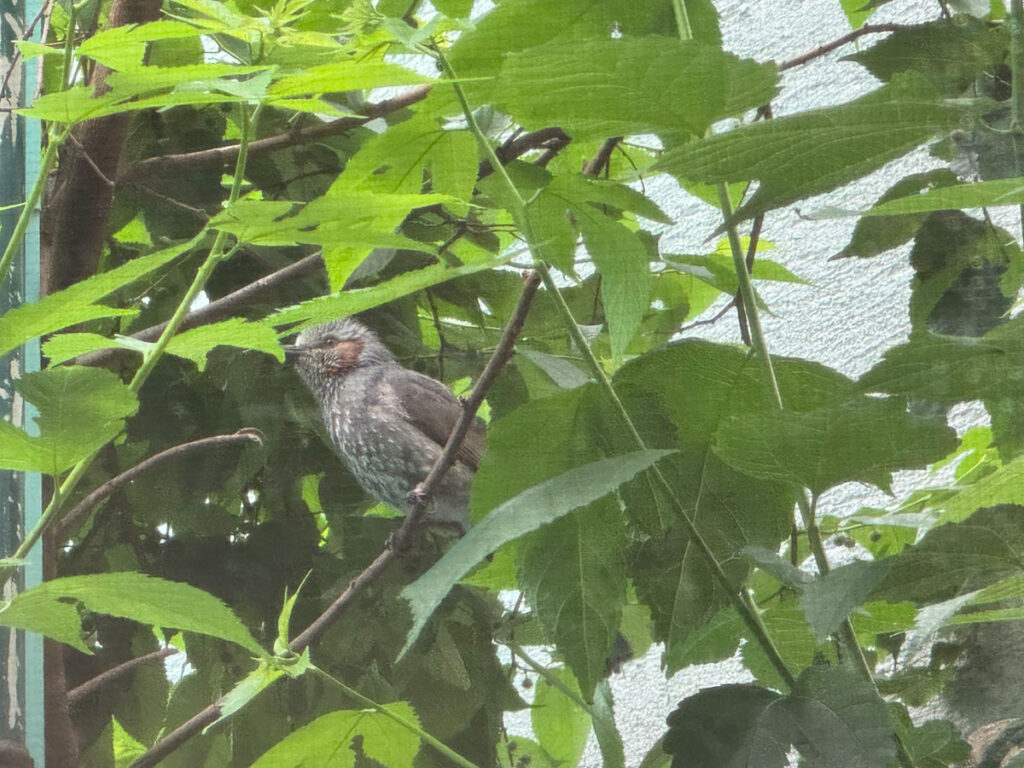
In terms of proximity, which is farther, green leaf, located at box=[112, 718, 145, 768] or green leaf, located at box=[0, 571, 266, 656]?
green leaf, located at box=[112, 718, 145, 768]

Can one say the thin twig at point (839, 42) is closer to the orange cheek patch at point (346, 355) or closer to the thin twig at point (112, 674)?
the orange cheek patch at point (346, 355)

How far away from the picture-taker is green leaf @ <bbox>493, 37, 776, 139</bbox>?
0.24m

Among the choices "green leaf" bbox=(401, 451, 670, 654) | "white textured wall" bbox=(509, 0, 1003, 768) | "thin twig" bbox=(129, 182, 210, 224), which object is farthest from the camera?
"thin twig" bbox=(129, 182, 210, 224)

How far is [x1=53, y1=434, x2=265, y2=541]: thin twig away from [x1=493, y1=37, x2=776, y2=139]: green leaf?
19cm

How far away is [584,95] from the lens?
25 cm

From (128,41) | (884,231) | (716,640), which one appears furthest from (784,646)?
(128,41)

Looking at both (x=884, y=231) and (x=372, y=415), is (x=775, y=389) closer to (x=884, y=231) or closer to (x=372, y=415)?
(x=884, y=231)

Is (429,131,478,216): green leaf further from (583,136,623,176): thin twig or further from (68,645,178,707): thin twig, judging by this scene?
(68,645,178,707): thin twig

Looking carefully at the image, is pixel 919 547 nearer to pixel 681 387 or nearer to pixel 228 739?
pixel 681 387

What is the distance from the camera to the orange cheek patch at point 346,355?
1.40ft

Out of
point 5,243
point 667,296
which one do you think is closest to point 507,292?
point 667,296

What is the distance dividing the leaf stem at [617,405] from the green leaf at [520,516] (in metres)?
0.03

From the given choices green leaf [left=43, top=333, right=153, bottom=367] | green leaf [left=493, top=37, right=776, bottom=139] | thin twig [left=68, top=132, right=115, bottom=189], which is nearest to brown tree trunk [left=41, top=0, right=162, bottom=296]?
thin twig [left=68, top=132, right=115, bottom=189]

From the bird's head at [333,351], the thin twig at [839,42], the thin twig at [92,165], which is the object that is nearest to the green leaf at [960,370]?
the thin twig at [839,42]
